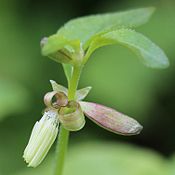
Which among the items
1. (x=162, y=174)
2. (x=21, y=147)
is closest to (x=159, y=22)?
(x=21, y=147)

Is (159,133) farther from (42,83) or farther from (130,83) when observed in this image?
(42,83)

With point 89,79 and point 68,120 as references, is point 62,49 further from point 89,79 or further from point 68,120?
point 89,79

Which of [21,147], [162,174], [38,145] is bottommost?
[21,147]

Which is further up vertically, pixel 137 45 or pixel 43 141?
pixel 137 45

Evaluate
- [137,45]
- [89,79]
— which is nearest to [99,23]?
[137,45]

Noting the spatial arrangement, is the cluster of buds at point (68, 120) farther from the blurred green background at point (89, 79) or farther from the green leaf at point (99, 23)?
the blurred green background at point (89, 79)

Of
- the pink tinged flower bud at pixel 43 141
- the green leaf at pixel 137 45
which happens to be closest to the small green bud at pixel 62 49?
the green leaf at pixel 137 45

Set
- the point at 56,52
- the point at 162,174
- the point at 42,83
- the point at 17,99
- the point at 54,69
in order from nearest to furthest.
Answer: the point at 56,52, the point at 162,174, the point at 17,99, the point at 42,83, the point at 54,69
